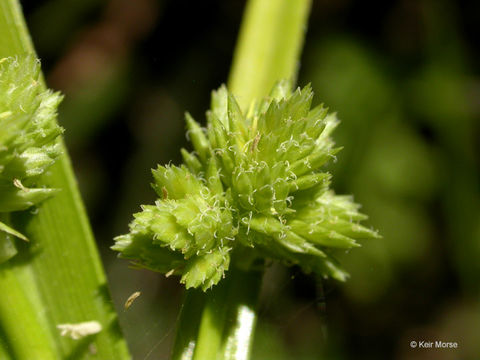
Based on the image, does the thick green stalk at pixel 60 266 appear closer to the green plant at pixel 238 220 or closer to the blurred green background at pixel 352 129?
the green plant at pixel 238 220

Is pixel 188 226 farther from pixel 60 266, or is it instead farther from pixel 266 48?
pixel 266 48

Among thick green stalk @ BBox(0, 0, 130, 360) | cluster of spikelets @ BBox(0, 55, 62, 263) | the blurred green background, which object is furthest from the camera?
→ the blurred green background

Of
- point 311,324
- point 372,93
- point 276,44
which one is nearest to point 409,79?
point 372,93

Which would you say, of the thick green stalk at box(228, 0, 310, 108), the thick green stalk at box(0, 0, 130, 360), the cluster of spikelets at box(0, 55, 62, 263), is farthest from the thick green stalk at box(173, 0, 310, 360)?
the cluster of spikelets at box(0, 55, 62, 263)

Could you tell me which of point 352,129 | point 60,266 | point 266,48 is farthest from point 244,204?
point 352,129

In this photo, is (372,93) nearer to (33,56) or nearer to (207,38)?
(207,38)

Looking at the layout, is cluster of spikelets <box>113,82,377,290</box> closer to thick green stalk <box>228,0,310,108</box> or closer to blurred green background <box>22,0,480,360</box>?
thick green stalk <box>228,0,310,108</box>
